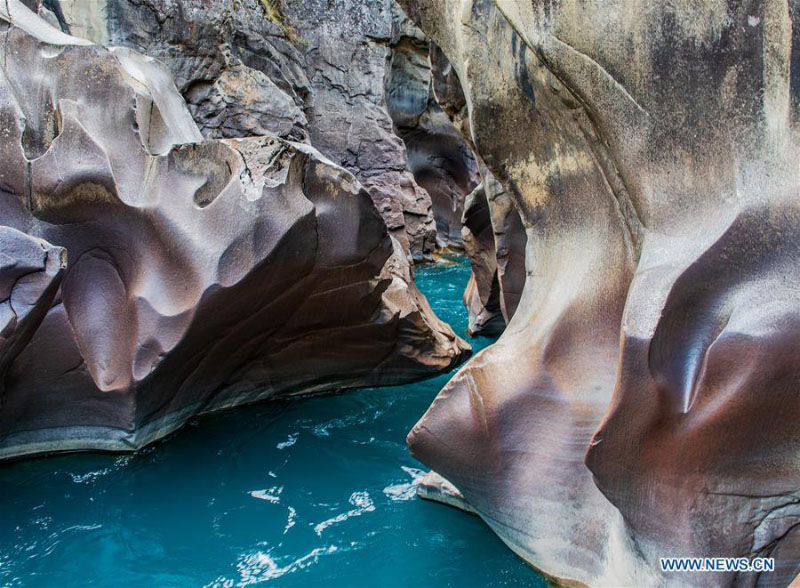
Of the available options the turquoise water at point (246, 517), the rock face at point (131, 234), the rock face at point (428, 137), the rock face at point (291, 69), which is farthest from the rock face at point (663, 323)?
the rock face at point (428, 137)

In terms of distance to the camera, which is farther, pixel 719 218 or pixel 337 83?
pixel 337 83

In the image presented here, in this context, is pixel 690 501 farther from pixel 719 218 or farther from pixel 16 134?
pixel 16 134

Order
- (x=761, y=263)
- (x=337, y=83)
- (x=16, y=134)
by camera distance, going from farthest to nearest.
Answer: (x=337, y=83), (x=16, y=134), (x=761, y=263)

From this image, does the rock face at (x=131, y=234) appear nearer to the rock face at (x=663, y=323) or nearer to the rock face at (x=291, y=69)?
the rock face at (x=663, y=323)

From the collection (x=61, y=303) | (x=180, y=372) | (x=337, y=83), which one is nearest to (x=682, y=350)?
(x=180, y=372)

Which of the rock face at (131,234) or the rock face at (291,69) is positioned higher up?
the rock face at (291,69)

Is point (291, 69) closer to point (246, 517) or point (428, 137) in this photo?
point (428, 137)
